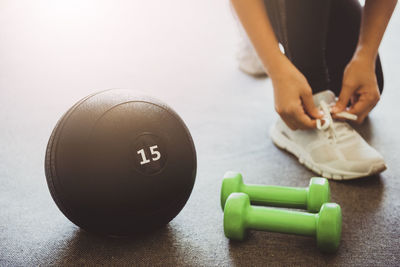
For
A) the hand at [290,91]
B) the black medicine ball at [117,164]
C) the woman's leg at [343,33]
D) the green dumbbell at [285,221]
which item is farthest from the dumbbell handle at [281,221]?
the woman's leg at [343,33]

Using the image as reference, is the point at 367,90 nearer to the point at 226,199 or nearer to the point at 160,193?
the point at 226,199

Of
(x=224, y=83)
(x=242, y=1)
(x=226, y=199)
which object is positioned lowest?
(x=224, y=83)

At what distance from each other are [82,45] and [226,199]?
1525 mm

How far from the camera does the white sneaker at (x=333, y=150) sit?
1.27 m

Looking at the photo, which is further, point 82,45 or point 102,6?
point 102,6

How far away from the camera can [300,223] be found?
0.98 metres

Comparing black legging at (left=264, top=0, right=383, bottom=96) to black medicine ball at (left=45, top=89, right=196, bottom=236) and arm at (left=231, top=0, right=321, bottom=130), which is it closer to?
arm at (left=231, top=0, right=321, bottom=130)

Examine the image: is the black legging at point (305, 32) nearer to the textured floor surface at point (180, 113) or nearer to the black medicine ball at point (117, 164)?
the textured floor surface at point (180, 113)

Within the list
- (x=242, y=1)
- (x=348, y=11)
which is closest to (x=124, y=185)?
(x=242, y=1)

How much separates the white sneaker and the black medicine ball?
494mm

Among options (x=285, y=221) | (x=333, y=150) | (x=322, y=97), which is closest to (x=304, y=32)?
(x=322, y=97)

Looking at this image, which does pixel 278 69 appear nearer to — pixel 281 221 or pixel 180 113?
pixel 281 221

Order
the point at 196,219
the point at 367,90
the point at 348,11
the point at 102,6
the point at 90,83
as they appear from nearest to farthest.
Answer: the point at 196,219 < the point at 367,90 < the point at 348,11 < the point at 90,83 < the point at 102,6

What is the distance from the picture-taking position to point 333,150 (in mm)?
1325
